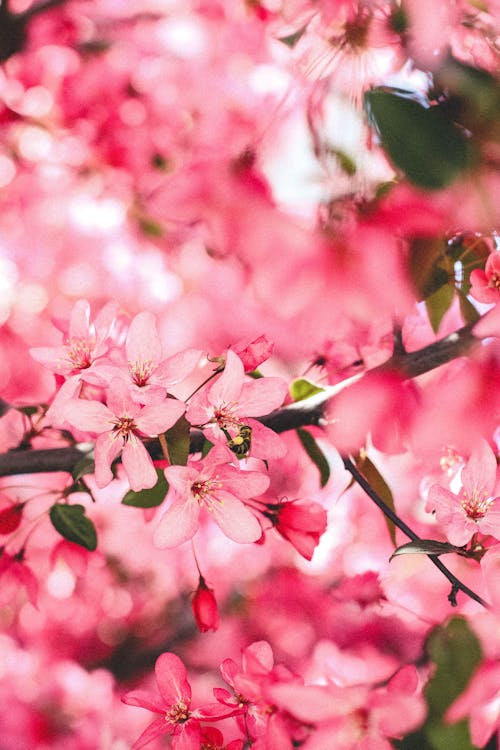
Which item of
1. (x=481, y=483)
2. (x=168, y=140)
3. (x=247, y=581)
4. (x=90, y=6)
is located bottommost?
(x=247, y=581)

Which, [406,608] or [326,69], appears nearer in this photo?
[326,69]

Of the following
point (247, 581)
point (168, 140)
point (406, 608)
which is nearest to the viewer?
point (406, 608)

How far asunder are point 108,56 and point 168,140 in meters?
0.29

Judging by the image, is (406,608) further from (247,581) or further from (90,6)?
(90,6)

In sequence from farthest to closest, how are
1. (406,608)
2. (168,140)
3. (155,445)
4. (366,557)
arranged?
(168,140) → (366,557) → (406,608) → (155,445)

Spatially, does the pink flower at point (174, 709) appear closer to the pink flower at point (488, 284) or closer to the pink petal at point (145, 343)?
the pink petal at point (145, 343)

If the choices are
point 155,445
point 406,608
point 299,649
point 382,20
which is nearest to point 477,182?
point 382,20

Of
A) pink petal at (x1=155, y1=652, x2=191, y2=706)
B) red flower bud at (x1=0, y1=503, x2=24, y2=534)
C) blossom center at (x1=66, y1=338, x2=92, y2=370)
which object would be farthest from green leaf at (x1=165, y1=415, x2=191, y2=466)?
red flower bud at (x1=0, y1=503, x2=24, y2=534)

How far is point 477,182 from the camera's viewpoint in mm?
369

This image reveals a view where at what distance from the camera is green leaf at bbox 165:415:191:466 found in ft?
1.74

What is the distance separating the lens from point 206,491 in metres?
0.54

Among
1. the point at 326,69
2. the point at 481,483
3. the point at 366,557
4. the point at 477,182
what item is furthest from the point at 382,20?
the point at 366,557

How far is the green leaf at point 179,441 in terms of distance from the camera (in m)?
0.53

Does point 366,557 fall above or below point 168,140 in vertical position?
below
